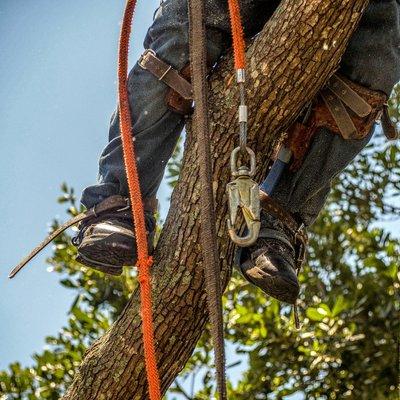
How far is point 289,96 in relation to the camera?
8.30ft

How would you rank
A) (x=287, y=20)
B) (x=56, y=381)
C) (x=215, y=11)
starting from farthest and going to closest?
(x=56, y=381) < (x=215, y=11) < (x=287, y=20)

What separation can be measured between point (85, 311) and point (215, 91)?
3408mm

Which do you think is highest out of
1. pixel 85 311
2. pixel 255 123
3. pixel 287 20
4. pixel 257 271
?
pixel 85 311

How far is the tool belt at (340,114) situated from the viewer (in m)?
2.71

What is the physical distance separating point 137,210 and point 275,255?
0.49 m

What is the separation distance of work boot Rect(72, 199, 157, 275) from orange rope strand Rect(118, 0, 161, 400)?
3.8 inches

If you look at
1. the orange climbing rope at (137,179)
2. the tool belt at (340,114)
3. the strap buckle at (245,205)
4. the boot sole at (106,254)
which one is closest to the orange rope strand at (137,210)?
the orange climbing rope at (137,179)

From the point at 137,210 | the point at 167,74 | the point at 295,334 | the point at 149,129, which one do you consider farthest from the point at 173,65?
the point at 295,334

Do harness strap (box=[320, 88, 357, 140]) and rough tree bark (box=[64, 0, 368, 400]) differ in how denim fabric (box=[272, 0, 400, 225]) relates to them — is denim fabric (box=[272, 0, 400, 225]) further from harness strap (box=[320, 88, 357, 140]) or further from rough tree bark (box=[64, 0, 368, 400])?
rough tree bark (box=[64, 0, 368, 400])

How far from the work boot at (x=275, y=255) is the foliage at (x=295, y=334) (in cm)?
242

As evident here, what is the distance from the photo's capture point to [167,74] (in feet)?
8.78

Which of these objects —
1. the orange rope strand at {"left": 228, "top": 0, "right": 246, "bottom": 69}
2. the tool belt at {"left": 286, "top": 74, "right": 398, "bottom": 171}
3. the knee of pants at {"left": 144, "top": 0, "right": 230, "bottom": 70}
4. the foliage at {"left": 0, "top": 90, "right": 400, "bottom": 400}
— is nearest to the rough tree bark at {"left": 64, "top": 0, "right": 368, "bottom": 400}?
the knee of pants at {"left": 144, "top": 0, "right": 230, "bottom": 70}

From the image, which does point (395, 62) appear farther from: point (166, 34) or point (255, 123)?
point (166, 34)

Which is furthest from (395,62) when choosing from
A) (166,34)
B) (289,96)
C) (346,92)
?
(166,34)
